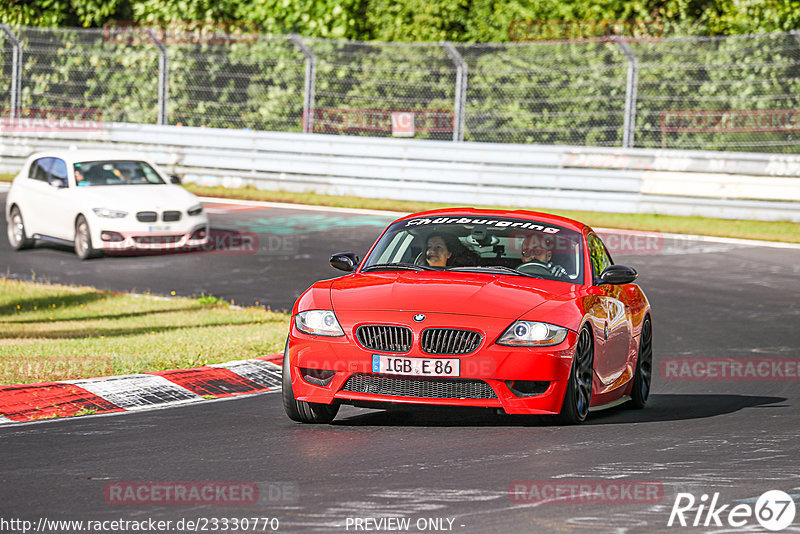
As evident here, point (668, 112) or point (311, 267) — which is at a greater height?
point (668, 112)

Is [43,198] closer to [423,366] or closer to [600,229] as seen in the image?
[600,229]

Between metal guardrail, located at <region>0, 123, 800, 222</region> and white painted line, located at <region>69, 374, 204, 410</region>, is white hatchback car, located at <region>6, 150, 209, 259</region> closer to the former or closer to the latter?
metal guardrail, located at <region>0, 123, 800, 222</region>

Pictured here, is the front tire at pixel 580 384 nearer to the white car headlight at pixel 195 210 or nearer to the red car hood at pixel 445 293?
the red car hood at pixel 445 293

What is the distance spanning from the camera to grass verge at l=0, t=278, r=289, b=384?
35.0 feet

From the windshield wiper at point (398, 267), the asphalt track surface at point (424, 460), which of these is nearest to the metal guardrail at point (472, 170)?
the asphalt track surface at point (424, 460)

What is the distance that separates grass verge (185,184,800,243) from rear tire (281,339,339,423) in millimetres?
14497

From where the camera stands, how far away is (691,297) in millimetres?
16109

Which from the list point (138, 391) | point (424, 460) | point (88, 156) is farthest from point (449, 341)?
point (88, 156)

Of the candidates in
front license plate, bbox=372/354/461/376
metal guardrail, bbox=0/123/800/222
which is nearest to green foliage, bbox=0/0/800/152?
metal guardrail, bbox=0/123/800/222

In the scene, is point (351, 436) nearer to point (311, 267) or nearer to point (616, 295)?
point (616, 295)

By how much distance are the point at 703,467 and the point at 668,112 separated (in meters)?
18.9

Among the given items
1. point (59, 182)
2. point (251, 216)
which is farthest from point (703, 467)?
point (251, 216)

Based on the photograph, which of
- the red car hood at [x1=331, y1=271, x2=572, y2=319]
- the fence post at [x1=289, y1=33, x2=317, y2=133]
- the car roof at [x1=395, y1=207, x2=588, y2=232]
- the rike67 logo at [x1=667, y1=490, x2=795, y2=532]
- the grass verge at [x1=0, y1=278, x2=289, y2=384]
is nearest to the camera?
the rike67 logo at [x1=667, y1=490, x2=795, y2=532]

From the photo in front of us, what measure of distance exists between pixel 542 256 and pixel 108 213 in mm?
10896
